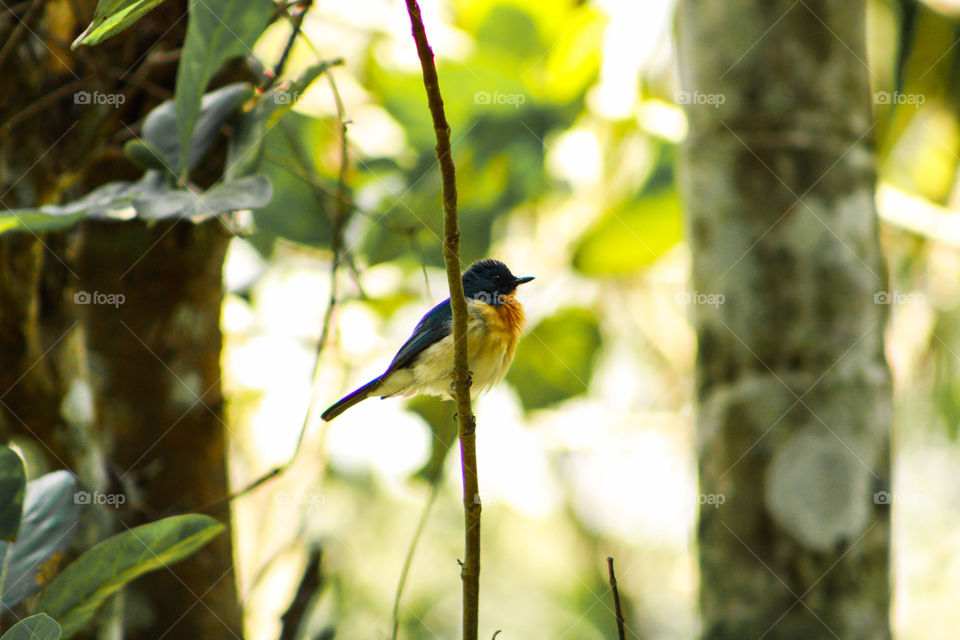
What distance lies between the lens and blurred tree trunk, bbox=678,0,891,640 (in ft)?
8.90

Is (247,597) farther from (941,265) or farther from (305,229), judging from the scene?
(941,265)

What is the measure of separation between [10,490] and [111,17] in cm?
94

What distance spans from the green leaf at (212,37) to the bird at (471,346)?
4.58 ft

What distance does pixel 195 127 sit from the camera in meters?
2.15

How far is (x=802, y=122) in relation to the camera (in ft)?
9.64

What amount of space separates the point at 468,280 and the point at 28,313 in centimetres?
187

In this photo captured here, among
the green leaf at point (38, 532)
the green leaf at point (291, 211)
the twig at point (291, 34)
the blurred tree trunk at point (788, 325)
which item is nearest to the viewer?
the green leaf at point (38, 532)

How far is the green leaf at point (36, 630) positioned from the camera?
4.47ft
